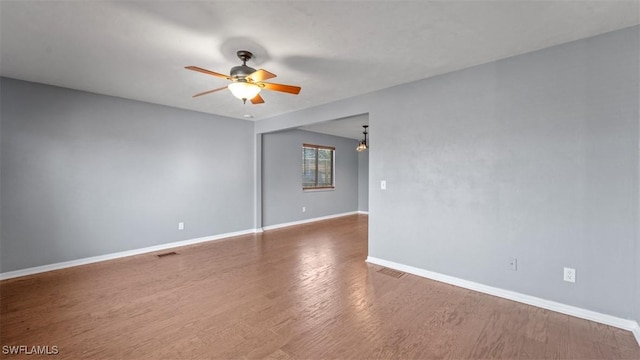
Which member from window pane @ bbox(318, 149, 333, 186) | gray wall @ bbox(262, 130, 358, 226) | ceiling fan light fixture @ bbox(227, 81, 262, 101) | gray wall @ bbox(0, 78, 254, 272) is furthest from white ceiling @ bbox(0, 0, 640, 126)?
window pane @ bbox(318, 149, 333, 186)

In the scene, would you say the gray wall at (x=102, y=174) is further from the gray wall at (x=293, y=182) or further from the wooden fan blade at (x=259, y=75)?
the wooden fan blade at (x=259, y=75)

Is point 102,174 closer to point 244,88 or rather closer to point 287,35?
point 244,88

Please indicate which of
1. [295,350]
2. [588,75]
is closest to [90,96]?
[295,350]

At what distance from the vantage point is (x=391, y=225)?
3672 millimetres

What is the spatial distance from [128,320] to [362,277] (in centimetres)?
239

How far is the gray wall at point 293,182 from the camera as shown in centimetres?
627

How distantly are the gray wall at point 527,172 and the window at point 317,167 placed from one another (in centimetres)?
371

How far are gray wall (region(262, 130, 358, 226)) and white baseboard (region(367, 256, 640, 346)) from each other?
344 cm

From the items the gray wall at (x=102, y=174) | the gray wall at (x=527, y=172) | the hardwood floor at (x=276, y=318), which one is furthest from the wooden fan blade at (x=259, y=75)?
the gray wall at (x=102, y=174)

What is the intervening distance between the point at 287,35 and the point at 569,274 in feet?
10.7

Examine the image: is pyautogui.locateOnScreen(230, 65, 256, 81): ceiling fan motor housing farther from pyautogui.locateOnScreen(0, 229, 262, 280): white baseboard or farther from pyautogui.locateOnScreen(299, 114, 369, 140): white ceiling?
pyautogui.locateOnScreen(0, 229, 262, 280): white baseboard

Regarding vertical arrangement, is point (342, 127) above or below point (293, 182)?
above

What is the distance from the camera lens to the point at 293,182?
268 inches

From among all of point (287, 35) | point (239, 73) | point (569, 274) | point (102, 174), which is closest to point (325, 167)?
point (102, 174)
